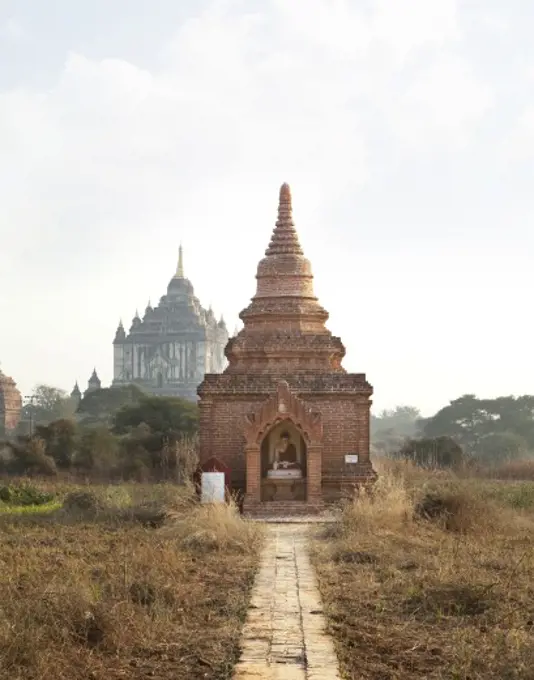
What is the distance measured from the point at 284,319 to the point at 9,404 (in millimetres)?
43705

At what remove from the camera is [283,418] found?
18.3m

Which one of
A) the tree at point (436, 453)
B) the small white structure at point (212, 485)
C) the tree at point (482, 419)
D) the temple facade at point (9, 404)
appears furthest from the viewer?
the temple facade at point (9, 404)

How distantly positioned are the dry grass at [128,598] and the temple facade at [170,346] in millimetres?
69649

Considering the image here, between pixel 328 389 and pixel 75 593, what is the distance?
1153cm

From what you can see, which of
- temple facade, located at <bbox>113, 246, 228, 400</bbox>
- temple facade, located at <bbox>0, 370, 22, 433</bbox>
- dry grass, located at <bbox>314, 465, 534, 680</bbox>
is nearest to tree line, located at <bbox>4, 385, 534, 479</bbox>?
temple facade, located at <bbox>0, 370, 22, 433</bbox>

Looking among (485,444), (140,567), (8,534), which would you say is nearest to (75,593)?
(140,567)

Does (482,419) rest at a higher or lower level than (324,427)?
higher

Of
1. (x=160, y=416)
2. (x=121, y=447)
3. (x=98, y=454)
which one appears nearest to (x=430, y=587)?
(x=98, y=454)

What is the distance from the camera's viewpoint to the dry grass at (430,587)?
22.9ft

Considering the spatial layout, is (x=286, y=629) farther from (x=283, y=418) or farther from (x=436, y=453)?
(x=436, y=453)

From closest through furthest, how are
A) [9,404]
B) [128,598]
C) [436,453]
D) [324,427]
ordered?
[128,598]
[324,427]
[436,453]
[9,404]

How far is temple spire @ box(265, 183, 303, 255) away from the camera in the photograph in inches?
858

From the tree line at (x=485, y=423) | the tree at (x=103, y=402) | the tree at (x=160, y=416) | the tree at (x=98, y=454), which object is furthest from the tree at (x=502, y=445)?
the tree at (x=98, y=454)

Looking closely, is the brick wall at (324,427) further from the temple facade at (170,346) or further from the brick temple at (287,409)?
the temple facade at (170,346)
